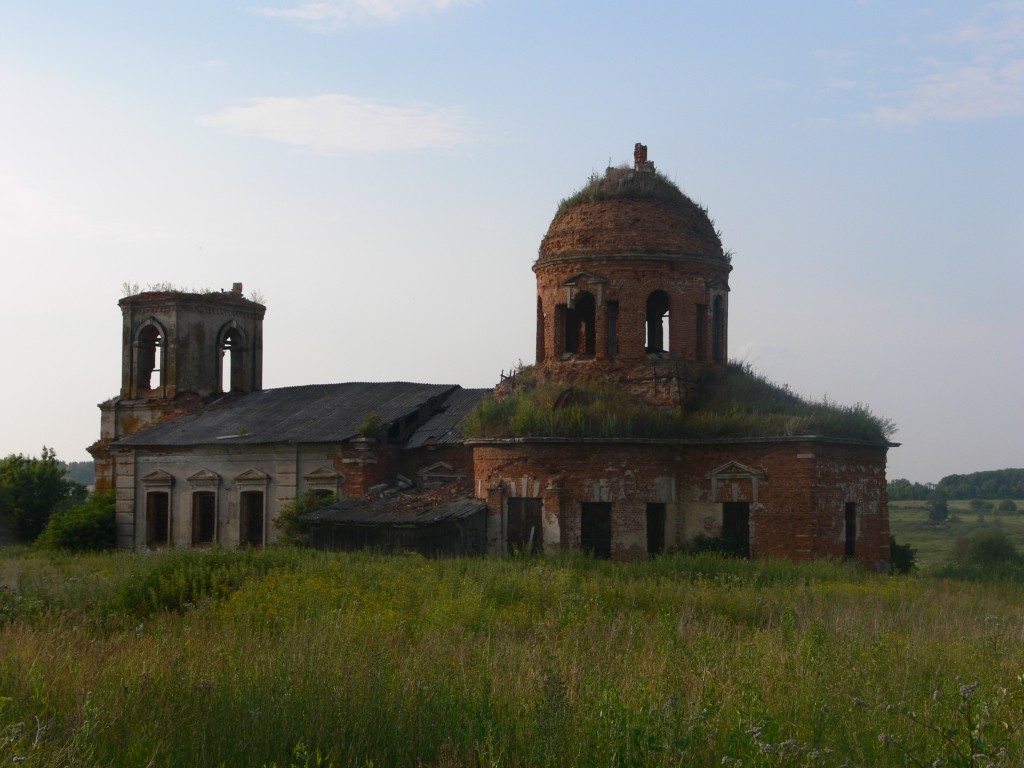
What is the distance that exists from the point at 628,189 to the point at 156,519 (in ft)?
55.9

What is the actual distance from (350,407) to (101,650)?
69.9 feet

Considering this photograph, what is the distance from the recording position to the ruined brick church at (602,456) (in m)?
21.0

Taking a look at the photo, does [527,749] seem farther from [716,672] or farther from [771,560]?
[771,560]

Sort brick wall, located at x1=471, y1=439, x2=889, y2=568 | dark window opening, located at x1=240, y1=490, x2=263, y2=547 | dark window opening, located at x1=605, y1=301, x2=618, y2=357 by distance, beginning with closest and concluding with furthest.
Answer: brick wall, located at x1=471, y1=439, x2=889, y2=568, dark window opening, located at x1=605, y1=301, x2=618, y2=357, dark window opening, located at x1=240, y1=490, x2=263, y2=547

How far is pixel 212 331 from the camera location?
117 ft

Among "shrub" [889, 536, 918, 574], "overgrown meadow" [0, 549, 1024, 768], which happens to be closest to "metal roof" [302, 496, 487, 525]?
"overgrown meadow" [0, 549, 1024, 768]

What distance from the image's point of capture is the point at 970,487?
100938mm

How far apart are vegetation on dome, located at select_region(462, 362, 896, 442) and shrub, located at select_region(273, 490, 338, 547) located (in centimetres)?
601

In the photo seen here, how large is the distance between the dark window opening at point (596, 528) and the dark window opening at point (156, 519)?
1514cm

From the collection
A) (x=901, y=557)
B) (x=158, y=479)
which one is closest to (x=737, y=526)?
(x=901, y=557)

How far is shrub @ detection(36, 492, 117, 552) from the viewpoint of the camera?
104 feet

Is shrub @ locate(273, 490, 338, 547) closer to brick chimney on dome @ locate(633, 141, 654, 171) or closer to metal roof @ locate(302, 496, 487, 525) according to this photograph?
metal roof @ locate(302, 496, 487, 525)

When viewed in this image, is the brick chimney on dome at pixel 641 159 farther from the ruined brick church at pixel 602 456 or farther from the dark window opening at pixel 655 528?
the dark window opening at pixel 655 528

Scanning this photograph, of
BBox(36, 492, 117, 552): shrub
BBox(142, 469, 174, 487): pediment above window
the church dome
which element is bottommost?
BBox(36, 492, 117, 552): shrub
